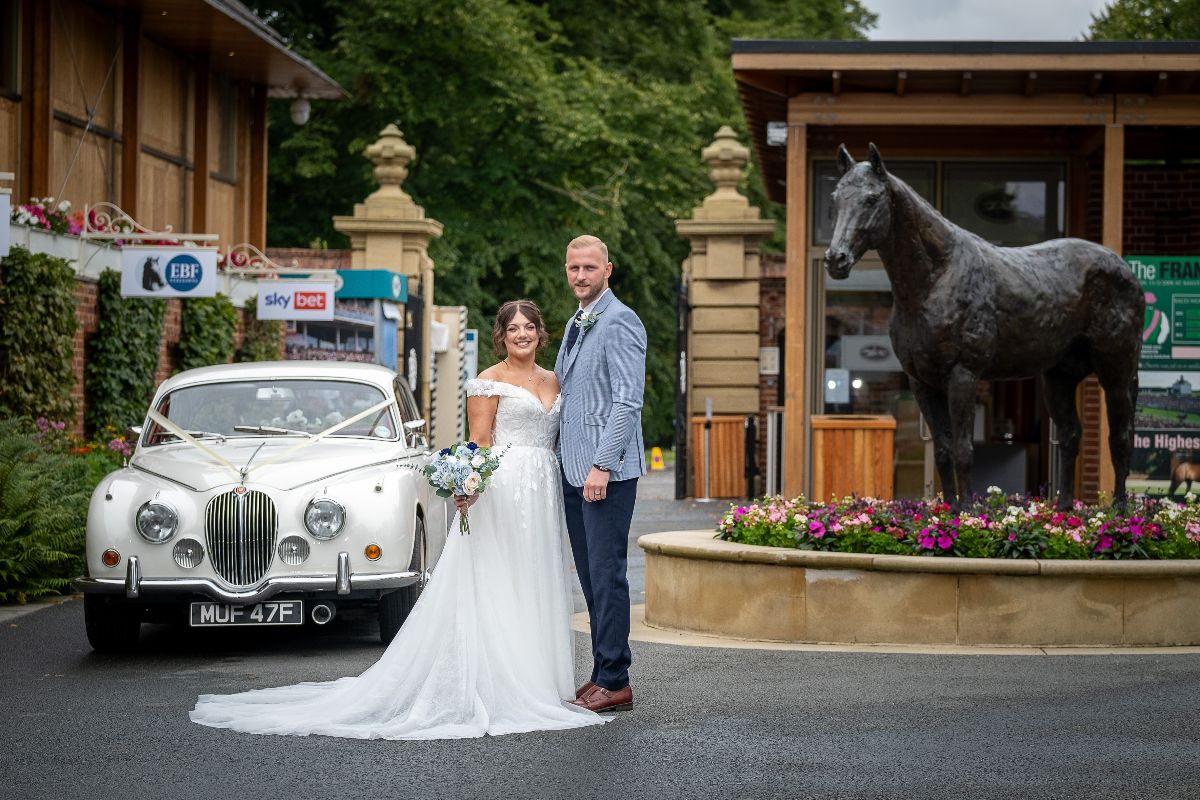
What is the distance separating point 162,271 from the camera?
17641mm

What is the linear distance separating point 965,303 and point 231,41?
1615cm

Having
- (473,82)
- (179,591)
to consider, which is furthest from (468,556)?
(473,82)

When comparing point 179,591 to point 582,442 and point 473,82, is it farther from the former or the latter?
point 473,82

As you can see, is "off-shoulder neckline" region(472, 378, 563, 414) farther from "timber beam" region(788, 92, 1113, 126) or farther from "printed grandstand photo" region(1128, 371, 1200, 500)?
"printed grandstand photo" region(1128, 371, 1200, 500)

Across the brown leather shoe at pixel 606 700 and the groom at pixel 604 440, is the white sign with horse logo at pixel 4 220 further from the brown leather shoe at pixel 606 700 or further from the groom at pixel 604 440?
the brown leather shoe at pixel 606 700

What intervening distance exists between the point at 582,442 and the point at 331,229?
2752 centimetres

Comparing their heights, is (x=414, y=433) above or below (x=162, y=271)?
below

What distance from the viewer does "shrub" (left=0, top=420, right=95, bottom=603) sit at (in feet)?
38.5

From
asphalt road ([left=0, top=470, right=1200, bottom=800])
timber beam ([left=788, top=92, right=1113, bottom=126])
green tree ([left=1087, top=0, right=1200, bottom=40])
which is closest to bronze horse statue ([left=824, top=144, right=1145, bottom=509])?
asphalt road ([left=0, top=470, right=1200, bottom=800])

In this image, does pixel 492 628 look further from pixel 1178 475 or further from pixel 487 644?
pixel 1178 475

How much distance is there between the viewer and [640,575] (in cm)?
1388

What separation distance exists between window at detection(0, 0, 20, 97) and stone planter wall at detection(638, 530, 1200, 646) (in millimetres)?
13093

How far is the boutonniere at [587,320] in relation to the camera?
7402 mm

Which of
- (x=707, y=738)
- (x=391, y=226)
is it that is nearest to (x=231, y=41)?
(x=391, y=226)
